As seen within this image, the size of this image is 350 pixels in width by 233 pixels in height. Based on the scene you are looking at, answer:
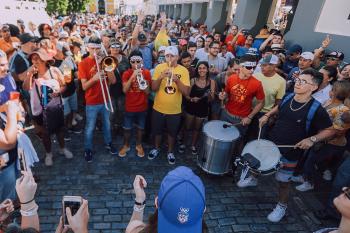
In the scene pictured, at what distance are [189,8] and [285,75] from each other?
23889mm

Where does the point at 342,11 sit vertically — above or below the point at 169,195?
above

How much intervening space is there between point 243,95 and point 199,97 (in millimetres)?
973

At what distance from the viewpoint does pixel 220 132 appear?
4.39m

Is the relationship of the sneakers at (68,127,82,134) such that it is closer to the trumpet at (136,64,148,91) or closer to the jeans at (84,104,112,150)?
the jeans at (84,104,112,150)

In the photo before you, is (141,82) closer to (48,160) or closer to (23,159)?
(48,160)

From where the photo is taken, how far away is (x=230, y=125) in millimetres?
4492

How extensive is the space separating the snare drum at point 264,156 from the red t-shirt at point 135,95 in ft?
7.56

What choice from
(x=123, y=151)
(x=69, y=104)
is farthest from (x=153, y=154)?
(x=69, y=104)

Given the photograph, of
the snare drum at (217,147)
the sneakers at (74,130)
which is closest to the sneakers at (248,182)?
the snare drum at (217,147)

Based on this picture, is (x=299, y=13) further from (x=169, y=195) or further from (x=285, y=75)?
(x=169, y=195)

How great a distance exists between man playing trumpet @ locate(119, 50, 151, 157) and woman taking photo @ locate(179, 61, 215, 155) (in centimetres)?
92

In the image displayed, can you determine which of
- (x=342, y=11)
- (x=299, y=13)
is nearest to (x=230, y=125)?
(x=342, y=11)

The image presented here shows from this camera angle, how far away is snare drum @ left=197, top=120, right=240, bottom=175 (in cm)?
430

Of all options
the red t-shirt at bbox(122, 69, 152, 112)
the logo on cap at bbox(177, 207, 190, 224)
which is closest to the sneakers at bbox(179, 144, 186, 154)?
the red t-shirt at bbox(122, 69, 152, 112)
